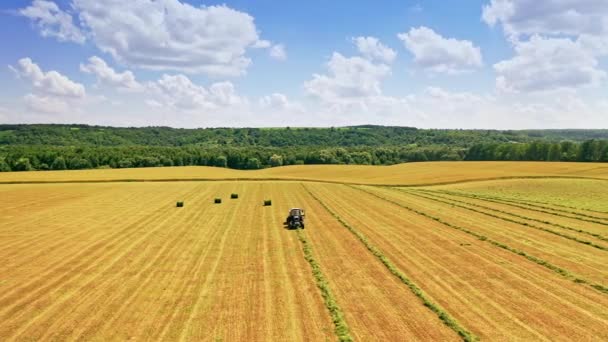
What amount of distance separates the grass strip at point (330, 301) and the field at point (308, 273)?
0.08 m

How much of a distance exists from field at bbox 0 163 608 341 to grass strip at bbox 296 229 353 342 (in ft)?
0.28

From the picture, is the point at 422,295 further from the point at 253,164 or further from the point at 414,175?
the point at 253,164

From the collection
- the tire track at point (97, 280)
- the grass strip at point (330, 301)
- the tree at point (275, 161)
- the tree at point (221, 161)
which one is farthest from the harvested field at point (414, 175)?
the tire track at point (97, 280)

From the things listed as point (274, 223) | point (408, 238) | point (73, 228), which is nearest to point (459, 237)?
point (408, 238)

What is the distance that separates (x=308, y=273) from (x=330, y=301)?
465 centimetres

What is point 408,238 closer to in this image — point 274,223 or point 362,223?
point 362,223

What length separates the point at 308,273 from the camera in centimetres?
2409

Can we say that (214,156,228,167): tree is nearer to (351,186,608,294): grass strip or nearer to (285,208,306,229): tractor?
(351,186,608,294): grass strip

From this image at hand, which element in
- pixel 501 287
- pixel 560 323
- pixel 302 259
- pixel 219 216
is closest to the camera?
pixel 560 323

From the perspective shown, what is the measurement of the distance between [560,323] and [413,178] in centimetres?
8150

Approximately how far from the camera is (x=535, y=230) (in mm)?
36188

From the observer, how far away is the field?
1708 centimetres

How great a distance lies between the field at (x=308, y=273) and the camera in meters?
17.1

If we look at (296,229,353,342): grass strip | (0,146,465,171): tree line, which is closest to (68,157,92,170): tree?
(0,146,465,171): tree line
